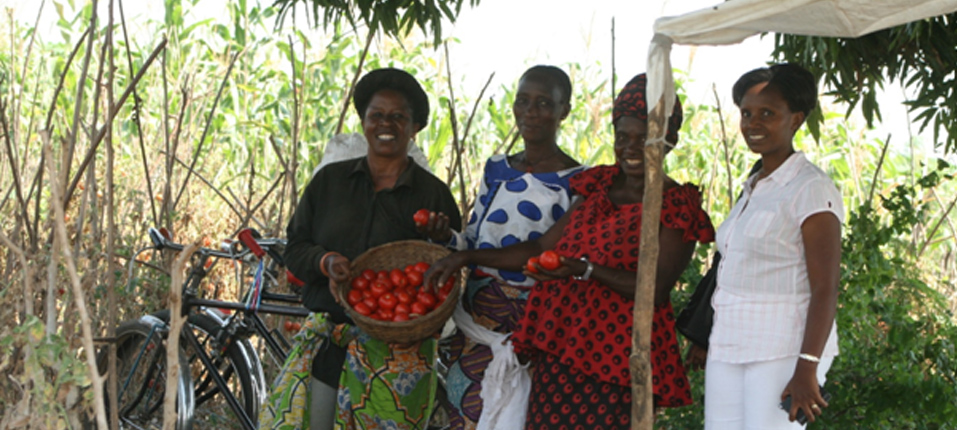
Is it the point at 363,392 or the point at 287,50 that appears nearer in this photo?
the point at 363,392

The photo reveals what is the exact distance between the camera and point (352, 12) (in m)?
3.70

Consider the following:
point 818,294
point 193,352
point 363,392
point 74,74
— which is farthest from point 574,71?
point 818,294

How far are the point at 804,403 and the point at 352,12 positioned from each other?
2.19 m

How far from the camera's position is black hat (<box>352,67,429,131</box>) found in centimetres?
314

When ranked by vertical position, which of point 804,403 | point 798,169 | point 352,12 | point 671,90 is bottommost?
point 804,403

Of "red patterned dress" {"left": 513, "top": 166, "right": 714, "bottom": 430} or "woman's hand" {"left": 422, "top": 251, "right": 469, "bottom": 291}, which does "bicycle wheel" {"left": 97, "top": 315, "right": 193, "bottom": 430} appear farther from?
"red patterned dress" {"left": 513, "top": 166, "right": 714, "bottom": 430}

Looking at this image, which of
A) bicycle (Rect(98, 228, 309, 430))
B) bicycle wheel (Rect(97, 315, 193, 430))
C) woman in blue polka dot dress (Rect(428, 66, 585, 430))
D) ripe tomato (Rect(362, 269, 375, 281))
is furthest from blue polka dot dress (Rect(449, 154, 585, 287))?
bicycle wheel (Rect(97, 315, 193, 430))

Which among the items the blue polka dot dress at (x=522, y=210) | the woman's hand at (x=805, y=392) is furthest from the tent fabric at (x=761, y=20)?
the blue polka dot dress at (x=522, y=210)

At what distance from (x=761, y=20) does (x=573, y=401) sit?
1072mm

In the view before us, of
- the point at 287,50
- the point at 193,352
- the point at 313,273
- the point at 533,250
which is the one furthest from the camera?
the point at 287,50

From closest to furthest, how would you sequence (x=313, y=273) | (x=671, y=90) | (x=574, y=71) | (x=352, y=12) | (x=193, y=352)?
(x=671, y=90) < (x=313, y=273) < (x=352, y=12) < (x=193, y=352) < (x=574, y=71)

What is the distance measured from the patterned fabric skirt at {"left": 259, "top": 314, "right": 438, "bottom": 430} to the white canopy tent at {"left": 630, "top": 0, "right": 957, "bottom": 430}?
119cm

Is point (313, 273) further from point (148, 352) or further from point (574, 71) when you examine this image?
point (574, 71)

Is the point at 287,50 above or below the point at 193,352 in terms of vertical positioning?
above
